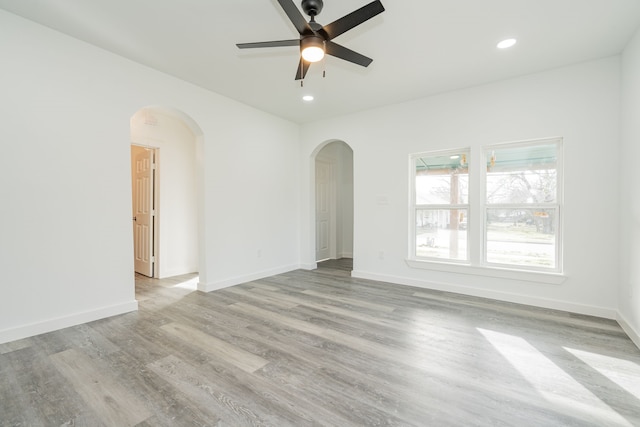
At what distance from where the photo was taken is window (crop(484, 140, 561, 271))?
136 inches

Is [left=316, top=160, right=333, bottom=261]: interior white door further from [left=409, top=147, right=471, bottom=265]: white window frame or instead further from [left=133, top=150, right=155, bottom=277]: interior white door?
[left=133, top=150, right=155, bottom=277]: interior white door

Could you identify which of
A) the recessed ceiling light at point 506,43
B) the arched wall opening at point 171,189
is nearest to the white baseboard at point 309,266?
the arched wall opening at point 171,189

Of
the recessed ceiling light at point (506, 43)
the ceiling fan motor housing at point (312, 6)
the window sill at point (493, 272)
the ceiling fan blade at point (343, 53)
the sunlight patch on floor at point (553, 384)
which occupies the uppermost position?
the recessed ceiling light at point (506, 43)

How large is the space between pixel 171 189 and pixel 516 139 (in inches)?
210

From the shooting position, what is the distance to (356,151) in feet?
15.9

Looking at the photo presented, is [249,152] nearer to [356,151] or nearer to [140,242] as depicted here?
[356,151]

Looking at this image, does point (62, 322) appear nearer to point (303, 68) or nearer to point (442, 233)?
point (303, 68)

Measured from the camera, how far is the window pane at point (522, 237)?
137 inches

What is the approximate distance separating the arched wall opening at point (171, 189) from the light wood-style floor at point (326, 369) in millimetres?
1712

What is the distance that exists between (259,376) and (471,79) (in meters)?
4.10

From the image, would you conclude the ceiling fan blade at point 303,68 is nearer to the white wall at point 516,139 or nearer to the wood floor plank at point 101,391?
the white wall at point 516,139

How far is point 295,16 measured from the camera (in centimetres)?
187

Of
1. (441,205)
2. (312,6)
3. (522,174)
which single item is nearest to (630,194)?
(522,174)

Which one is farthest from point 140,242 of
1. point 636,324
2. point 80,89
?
point 636,324
